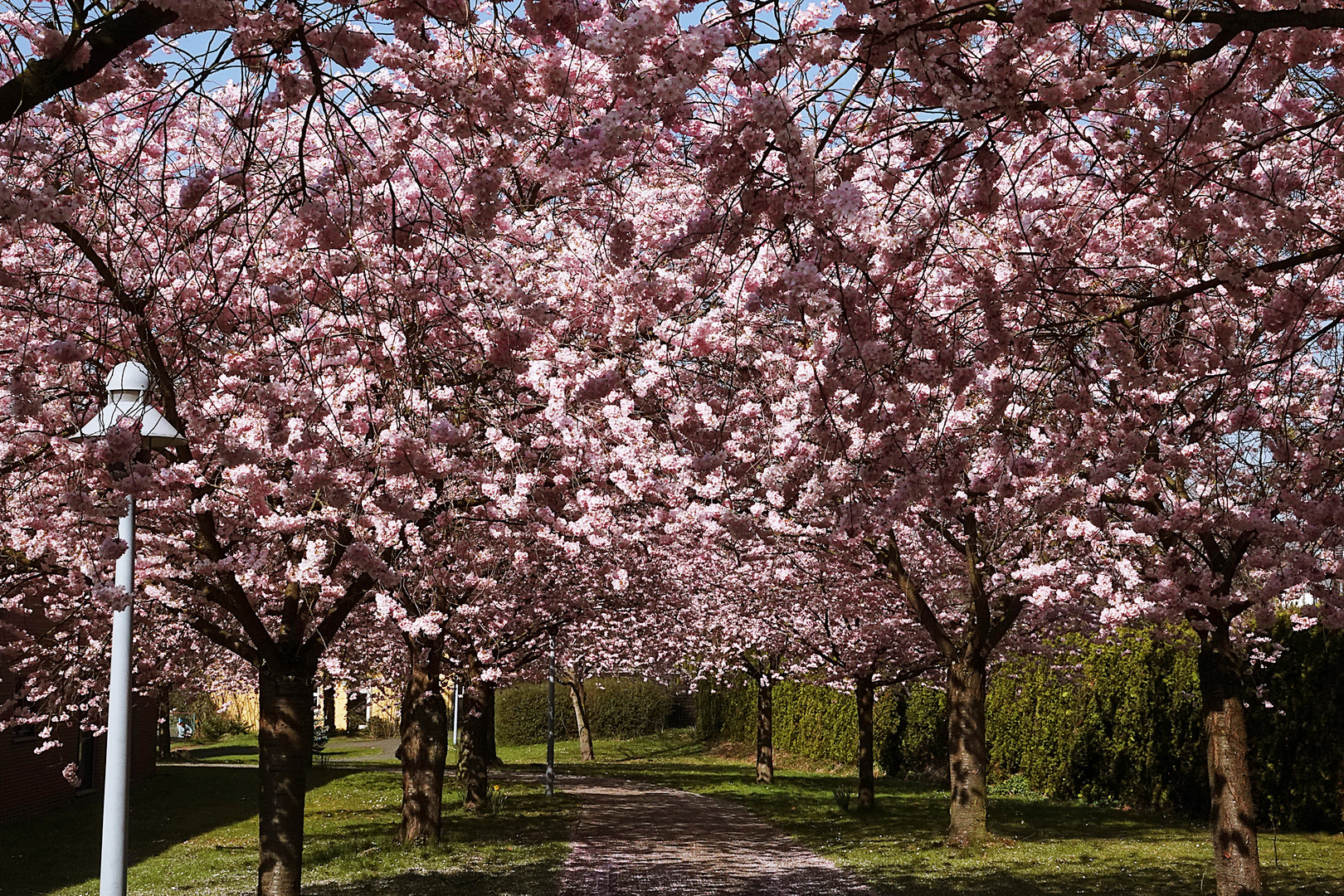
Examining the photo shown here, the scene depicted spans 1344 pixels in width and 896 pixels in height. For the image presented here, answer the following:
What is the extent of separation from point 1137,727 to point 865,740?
4566 mm

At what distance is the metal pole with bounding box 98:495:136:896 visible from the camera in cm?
571

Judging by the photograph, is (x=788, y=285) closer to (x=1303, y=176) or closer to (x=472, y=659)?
(x=1303, y=176)

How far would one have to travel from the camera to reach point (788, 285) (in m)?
3.87

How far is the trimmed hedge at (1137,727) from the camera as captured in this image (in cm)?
1559

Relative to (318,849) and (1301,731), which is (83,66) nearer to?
(318,849)

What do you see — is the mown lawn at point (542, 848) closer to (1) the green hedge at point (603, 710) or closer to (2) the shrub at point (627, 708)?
(1) the green hedge at point (603, 710)

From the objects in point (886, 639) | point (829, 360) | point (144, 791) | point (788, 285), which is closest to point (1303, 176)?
point (829, 360)

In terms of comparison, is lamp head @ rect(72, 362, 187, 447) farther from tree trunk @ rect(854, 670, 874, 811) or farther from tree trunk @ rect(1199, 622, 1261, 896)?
tree trunk @ rect(854, 670, 874, 811)

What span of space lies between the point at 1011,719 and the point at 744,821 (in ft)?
25.0

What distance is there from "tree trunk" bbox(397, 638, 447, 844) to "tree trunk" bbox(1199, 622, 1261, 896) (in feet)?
28.5

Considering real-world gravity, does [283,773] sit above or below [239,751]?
above

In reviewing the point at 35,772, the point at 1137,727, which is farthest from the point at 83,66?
the point at 1137,727

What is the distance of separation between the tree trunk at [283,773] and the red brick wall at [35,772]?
8.27 metres

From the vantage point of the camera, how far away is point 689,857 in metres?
14.2
